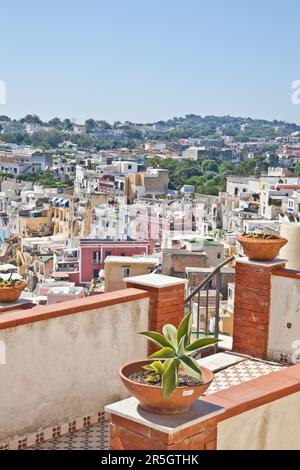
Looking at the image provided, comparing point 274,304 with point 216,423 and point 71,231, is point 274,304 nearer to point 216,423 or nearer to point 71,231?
point 216,423

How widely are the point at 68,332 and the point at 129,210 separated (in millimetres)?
32437

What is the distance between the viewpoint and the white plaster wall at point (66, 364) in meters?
3.40

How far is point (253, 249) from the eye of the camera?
441cm

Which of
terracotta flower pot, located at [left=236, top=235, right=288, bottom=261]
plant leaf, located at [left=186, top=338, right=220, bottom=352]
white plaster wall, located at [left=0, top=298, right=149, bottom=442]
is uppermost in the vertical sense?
terracotta flower pot, located at [left=236, top=235, right=288, bottom=261]

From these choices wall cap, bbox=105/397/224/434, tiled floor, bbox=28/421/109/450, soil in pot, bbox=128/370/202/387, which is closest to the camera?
wall cap, bbox=105/397/224/434

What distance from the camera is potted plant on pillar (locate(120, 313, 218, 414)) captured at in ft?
8.13

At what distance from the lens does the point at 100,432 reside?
3.73 meters

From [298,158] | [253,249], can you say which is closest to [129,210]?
[253,249]

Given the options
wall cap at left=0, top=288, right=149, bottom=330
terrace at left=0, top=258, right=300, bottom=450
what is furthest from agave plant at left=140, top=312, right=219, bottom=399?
wall cap at left=0, top=288, right=149, bottom=330

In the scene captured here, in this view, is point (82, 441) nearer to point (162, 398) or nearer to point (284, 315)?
point (162, 398)

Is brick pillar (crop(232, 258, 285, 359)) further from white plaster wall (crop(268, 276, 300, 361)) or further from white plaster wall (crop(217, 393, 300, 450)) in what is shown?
white plaster wall (crop(217, 393, 300, 450))

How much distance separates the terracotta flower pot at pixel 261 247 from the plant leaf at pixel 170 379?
194 cm

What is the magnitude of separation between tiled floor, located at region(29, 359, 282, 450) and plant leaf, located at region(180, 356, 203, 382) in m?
1.12

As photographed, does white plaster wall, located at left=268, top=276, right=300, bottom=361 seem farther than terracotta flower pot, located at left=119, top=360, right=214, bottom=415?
Yes
